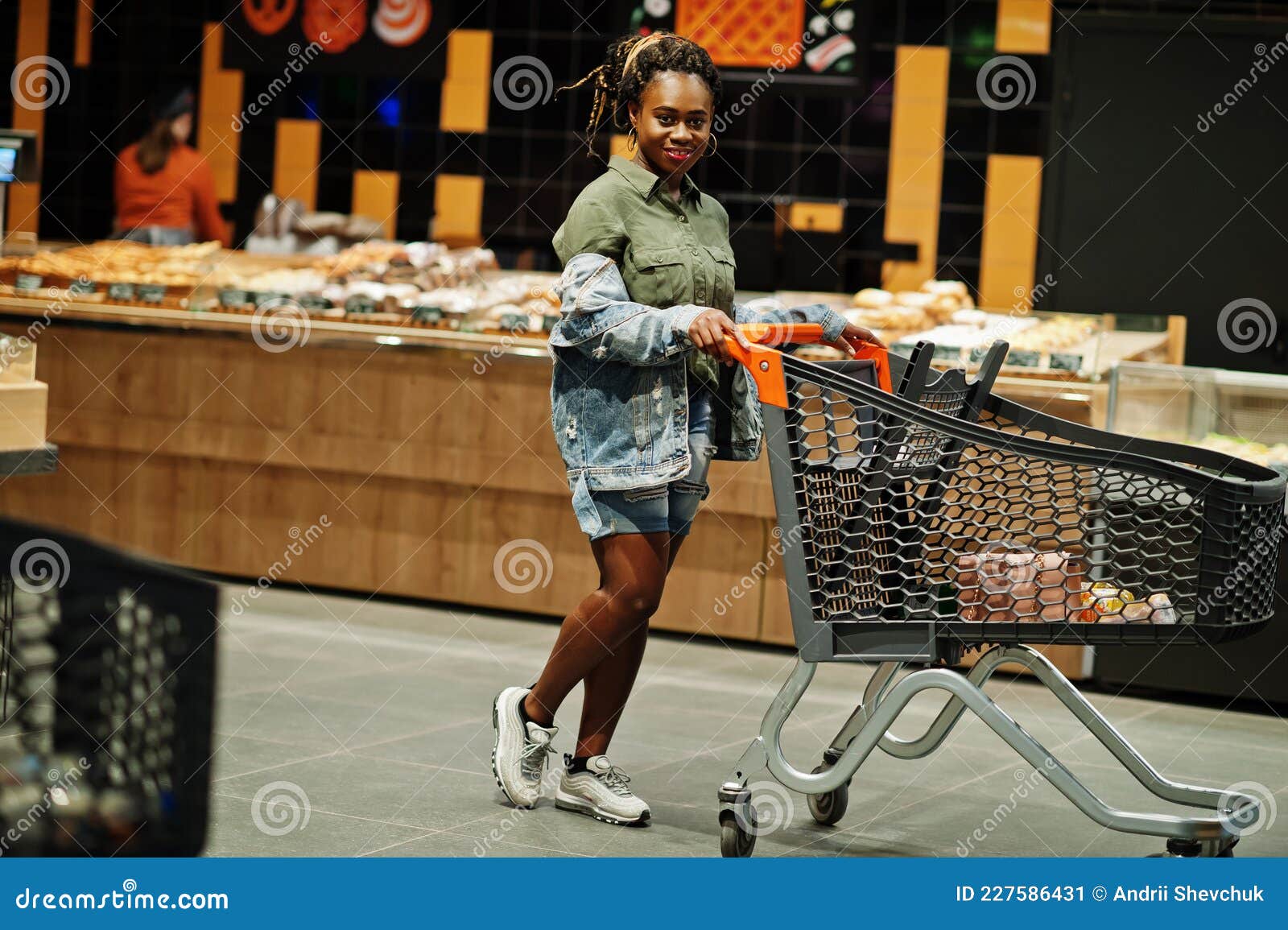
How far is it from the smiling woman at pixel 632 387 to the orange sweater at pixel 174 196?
4384 mm

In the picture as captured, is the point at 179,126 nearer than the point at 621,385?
No

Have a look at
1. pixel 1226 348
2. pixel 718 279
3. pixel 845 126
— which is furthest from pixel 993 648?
pixel 845 126

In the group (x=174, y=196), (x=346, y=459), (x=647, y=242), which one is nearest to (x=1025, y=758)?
(x=647, y=242)

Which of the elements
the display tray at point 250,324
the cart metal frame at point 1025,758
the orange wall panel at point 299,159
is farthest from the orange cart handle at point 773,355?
the orange wall panel at point 299,159

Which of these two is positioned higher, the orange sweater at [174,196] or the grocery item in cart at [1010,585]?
the orange sweater at [174,196]

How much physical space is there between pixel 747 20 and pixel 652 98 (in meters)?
4.45

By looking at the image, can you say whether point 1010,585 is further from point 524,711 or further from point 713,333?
point 524,711

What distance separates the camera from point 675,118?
291 cm

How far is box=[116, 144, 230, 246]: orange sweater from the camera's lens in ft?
23.1

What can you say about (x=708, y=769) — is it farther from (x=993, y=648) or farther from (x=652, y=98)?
(x=652, y=98)

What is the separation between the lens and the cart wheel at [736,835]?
2.78m

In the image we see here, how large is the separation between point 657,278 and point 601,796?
1038 millimetres

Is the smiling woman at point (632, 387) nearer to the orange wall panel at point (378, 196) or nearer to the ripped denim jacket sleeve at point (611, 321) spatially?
the ripped denim jacket sleeve at point (611, 321)
